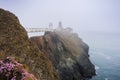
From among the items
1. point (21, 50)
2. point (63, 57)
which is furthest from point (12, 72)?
point (63, 57)

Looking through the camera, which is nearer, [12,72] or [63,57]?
[12,72]

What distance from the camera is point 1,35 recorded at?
81.3 feet

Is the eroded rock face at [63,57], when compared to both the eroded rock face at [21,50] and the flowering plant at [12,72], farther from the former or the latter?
the flowering plant at [12,72]

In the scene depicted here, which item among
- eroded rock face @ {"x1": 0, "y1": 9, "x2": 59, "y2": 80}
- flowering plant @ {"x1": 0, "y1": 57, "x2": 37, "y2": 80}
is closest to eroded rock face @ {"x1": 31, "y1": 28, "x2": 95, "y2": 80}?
eroded rock face @ {"x1": 0, "y1": 9, "x2": 59, "y2": 80}

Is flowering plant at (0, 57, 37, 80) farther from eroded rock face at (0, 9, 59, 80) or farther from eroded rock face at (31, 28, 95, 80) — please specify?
eroded rock face at (31, 28, 95, 80)

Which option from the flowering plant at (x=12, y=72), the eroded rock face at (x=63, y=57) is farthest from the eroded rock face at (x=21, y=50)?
the eroded rock face at (x=63, y=57)

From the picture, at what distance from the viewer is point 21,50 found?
23.9 m

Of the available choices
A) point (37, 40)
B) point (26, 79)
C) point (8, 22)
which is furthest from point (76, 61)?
point (26, 79)

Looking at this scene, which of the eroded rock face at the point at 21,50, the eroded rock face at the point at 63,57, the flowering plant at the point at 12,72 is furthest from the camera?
the eroded rock face at the point at 63,57

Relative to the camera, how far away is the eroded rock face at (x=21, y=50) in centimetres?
2284

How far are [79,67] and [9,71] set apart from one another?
237 ft

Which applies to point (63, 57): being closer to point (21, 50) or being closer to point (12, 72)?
point (21, 50)

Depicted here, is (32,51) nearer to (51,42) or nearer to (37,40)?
(37,40)

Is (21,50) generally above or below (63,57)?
above
